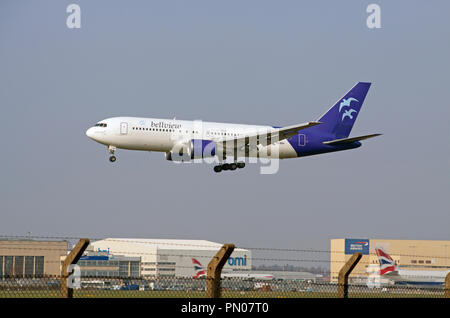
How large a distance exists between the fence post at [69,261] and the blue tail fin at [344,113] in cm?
5379

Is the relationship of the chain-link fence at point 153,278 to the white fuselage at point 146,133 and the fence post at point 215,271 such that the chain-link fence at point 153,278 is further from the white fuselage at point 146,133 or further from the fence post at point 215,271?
the white fuselage at point 146,133

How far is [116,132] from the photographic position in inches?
2216

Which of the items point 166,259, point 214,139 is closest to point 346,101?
point 214,139

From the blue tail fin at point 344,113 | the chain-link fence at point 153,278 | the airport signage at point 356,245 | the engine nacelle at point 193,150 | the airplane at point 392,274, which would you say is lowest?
the airport signage at point 356,245

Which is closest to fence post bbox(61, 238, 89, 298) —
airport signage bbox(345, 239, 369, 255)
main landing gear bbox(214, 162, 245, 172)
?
main landing gear bbox(214, 162, 245, 172)

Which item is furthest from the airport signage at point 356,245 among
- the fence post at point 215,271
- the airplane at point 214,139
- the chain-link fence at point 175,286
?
the fence post at point 215,271

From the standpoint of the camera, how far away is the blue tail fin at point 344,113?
66.9 m

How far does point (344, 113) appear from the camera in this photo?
6875 centimetres

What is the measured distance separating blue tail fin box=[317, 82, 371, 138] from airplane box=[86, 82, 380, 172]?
6.15ft

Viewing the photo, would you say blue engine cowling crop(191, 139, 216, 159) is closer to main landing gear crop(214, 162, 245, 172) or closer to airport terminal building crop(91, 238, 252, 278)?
main landing gear crop(214, 162, 245, 172)

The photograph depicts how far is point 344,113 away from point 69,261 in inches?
2283
